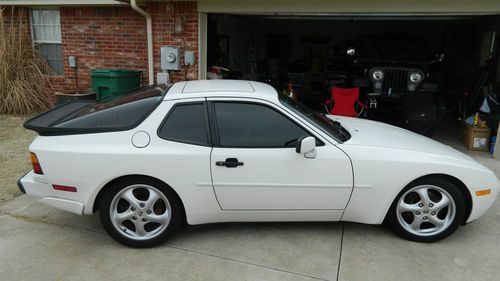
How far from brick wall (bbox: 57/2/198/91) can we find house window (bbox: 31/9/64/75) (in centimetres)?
A: 42

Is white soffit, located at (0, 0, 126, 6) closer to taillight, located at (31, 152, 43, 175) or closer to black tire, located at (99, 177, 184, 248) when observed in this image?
taillight, located at (31, 152, 43, 175)

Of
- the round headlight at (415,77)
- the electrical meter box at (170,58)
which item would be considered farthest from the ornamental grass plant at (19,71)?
the round headlight at (415,77)

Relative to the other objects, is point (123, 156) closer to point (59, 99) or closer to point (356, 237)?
point (356, 237)

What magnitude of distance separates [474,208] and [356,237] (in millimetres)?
1041

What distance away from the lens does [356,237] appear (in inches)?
145

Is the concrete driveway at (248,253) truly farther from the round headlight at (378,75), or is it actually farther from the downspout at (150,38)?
the round headlight at (378,75)

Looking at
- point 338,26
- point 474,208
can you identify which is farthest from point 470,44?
point 474,208

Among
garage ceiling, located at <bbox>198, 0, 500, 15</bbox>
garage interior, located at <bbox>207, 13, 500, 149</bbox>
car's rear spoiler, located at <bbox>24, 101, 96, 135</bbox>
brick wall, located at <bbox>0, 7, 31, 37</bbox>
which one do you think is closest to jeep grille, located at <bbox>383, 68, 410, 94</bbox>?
garage interior, located at <bbox>207, 13, 500, 149</bbox>

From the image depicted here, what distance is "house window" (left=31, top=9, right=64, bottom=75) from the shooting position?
28.3 ft

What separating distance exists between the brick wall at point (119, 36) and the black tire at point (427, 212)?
16.7 ft

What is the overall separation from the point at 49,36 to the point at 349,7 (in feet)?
20.9

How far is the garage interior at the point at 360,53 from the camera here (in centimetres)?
882

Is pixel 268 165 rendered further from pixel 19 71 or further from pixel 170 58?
pixel 19 71

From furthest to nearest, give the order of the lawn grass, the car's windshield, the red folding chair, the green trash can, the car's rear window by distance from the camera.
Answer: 1. the red folding chair
2. the green trash can
3. the lawn grass
4. the car's windshield
5. the car's rear window
